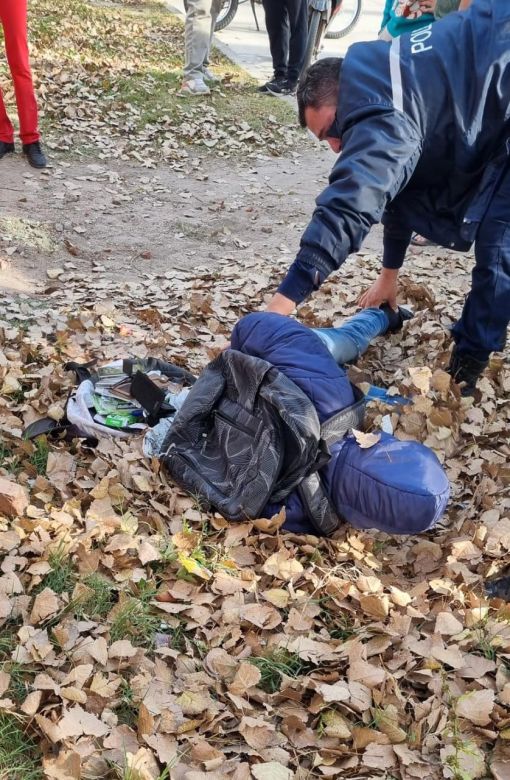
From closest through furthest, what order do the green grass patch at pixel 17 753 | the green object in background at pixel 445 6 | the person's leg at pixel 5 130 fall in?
the green grass patch at pixel 17 753 < the green object in background at pixel 445 6 < the person's leg at pixel 5 130

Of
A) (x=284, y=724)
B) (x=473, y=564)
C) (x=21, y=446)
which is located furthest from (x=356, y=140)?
(x=284, y=724)

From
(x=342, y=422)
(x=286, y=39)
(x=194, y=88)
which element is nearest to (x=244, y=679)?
(x=342, y=422)

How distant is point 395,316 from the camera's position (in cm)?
423

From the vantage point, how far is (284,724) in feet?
7.20

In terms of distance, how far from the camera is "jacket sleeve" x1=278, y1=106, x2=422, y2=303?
280 cm

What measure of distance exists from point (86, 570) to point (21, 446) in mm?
848

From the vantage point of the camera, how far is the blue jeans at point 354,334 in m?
3.73

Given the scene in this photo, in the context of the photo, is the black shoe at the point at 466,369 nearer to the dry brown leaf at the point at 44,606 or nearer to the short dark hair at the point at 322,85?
the short dark hair at the point at 322,85

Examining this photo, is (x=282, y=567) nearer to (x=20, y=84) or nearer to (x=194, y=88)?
(x=20, y=84)

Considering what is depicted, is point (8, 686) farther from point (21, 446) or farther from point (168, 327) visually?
point (168, 327)

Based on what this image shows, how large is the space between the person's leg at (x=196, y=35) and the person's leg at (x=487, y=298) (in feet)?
21.2

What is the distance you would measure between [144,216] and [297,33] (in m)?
4.02

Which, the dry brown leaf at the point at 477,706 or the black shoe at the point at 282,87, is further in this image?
the black shoe at the point at 282,87

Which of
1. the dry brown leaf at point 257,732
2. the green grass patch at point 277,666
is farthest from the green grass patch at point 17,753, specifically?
the green grass patch at point 277,666
